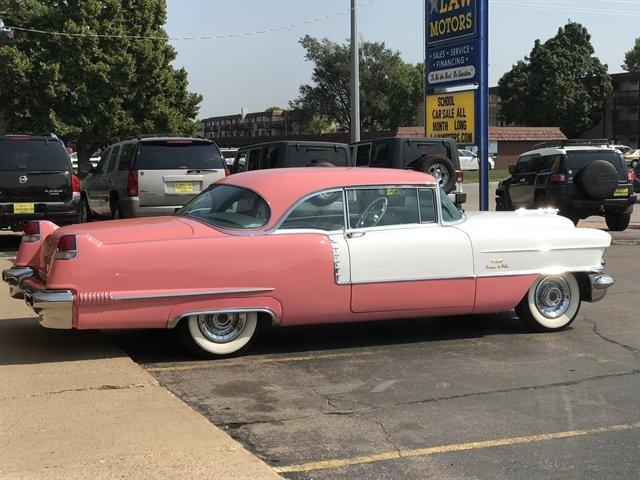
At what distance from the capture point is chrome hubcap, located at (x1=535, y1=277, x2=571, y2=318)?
22.1 feet

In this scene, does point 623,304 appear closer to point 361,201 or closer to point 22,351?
point 361,201

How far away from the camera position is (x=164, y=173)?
1151cm

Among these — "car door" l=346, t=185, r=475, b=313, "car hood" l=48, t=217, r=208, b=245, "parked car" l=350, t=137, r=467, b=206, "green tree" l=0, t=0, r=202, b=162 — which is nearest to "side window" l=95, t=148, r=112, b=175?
"parked car" l=350, t=137, r=467, b=206

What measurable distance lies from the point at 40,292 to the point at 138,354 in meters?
1.01

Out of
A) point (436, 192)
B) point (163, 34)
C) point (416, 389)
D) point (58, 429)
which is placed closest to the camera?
point (58, 429)

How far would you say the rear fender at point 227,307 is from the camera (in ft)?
18.1

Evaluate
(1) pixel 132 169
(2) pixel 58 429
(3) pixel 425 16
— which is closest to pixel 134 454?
(2) pixel 58 429

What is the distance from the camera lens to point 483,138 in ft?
48.1

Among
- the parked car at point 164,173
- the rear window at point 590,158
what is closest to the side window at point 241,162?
the parked car at point 164,173

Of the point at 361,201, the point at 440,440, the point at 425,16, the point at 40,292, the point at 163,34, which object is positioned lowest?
the point at 440,440

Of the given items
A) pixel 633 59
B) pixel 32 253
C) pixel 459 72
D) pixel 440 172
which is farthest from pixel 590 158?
pixel 633 59

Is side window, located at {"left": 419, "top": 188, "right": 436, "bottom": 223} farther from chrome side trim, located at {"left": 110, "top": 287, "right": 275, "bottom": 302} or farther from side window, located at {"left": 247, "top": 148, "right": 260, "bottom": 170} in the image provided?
side window, located at {"left": 247, "top": 148, "right": 260, "bottom": 170}

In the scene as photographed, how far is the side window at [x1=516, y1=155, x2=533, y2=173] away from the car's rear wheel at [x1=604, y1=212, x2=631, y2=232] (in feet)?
6.49

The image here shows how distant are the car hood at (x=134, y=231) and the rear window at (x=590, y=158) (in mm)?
10746
